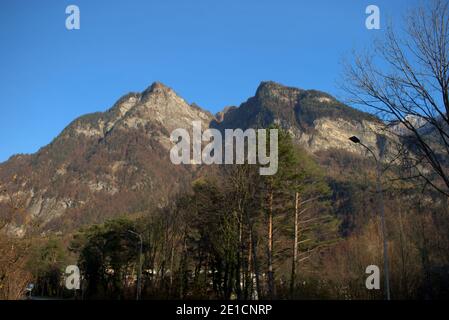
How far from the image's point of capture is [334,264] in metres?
42.5

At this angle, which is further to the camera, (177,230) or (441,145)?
(177,230)

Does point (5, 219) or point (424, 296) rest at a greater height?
point (5, 219)

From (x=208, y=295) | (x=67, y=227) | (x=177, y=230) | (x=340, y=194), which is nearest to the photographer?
(x=208, y=295)

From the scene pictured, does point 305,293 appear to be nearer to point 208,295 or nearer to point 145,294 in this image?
point 208,295

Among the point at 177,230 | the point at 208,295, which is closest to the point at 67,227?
the point at 177,230

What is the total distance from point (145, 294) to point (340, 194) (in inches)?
2578

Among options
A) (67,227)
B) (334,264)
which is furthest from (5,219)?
(67,227)
